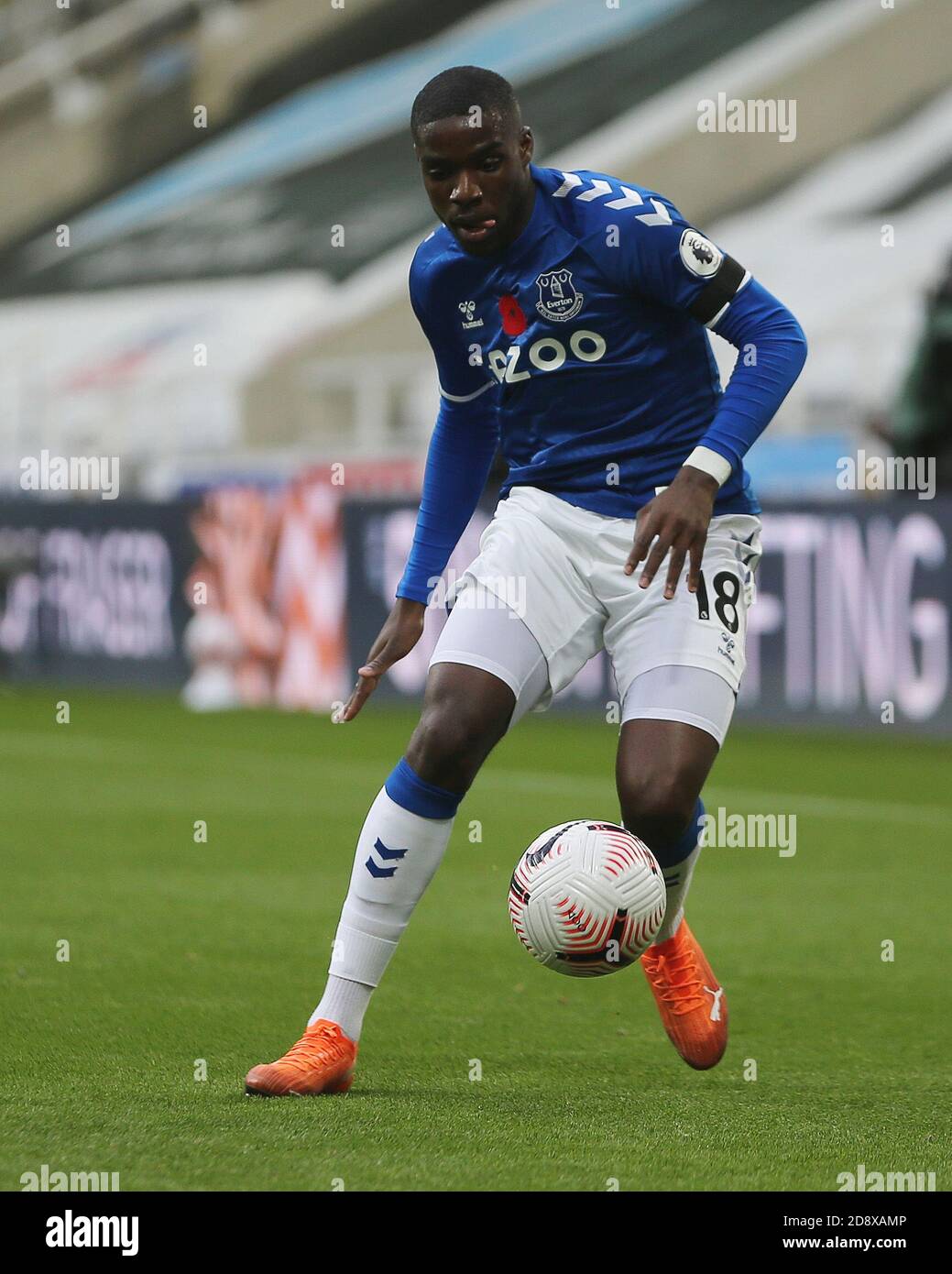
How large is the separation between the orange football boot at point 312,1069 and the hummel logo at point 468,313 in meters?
1.57

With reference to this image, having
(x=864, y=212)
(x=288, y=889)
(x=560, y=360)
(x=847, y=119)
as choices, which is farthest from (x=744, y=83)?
(x=560, y=360)

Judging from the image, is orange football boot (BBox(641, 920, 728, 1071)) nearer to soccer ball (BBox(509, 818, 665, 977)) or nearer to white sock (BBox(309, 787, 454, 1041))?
soccer ball (BBox(509, 818, 665, 977))

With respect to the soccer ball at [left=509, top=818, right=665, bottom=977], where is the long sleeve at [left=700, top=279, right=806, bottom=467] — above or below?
above

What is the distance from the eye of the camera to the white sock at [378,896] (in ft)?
15.2

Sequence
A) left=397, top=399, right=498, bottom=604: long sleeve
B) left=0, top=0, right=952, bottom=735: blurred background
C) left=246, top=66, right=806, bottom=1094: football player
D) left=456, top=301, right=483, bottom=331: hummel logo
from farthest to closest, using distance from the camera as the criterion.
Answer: left=0, top=0, right=952, bottom=735: blurred background
left=397, top=399, right=498, bottom=604: long sleeve
left=456, top=301, right=483, bottom=331: hummel logo
left=246, top=66, right=806, bottom=1094: football player

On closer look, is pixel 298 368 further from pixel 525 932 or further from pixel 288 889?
pixel 525 932

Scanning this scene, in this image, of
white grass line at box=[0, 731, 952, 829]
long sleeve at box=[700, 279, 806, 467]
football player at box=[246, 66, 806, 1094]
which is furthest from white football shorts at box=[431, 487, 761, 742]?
white grass line at box=[0, 731, 952, 829]

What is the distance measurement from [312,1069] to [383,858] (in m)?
0.47

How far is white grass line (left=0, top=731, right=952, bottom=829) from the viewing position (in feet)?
33.5

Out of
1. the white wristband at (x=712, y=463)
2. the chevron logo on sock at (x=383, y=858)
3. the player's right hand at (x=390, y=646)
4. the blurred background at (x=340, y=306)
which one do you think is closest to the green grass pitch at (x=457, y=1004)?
the chevron logo on sock at (x=383, y=858)

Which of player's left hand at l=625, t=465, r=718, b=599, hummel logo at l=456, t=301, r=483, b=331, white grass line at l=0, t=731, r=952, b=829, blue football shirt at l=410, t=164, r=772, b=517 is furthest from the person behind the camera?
white grass line at l=0, t=731, r=952, b=829

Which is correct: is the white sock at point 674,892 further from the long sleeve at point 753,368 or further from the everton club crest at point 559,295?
the everton club crest at point 559,295

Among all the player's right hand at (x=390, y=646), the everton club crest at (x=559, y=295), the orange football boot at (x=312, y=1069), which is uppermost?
the everton club crest at (x=559, y=295)
